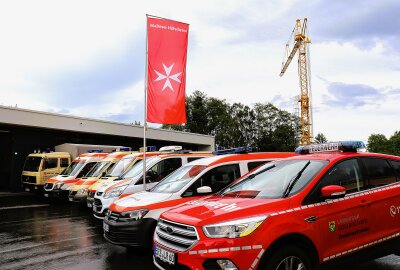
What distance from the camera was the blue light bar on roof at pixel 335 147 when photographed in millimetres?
5055

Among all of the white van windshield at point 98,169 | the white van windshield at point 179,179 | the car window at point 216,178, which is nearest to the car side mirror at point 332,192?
the car window at point 216,178

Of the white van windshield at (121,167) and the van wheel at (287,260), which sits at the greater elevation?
the white van windshield at (121,167)

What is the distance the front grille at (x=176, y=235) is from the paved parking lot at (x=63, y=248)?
1.89 meters

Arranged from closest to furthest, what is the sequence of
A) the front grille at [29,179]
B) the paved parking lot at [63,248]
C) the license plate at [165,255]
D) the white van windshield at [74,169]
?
the license plate at [165,255], the paved parking lot at [63,248], the white van windshield at [74,169], the front grille at [29,179]

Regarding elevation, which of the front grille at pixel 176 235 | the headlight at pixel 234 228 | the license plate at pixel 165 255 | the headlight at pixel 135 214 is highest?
the headlight at pixel 234 228

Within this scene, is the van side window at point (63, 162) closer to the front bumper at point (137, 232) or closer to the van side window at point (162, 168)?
the van side window at point (162, 168)

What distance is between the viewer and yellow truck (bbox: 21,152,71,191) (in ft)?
60.6

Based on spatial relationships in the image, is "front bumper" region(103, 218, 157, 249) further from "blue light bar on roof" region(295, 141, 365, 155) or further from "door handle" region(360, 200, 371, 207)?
"door handle" region(360, 200, 371, 207)

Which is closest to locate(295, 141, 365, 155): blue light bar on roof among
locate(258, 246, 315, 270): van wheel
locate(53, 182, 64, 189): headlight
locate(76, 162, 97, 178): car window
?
locate(258, 246, 315, 270): van wheel

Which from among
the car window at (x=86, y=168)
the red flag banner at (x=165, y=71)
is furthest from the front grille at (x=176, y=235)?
the car window at (x=86, y=168)

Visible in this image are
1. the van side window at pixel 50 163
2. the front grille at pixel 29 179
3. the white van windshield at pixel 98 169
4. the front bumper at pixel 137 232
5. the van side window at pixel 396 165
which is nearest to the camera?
the van side window at pixel 396 165

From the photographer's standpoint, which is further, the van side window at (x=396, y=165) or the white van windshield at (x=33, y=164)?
the white van windshield at (x=33, y=164)

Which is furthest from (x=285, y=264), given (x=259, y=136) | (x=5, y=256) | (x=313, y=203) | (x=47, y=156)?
(x=259, y=136)

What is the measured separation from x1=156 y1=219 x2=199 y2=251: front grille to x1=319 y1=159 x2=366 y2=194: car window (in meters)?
1.67
